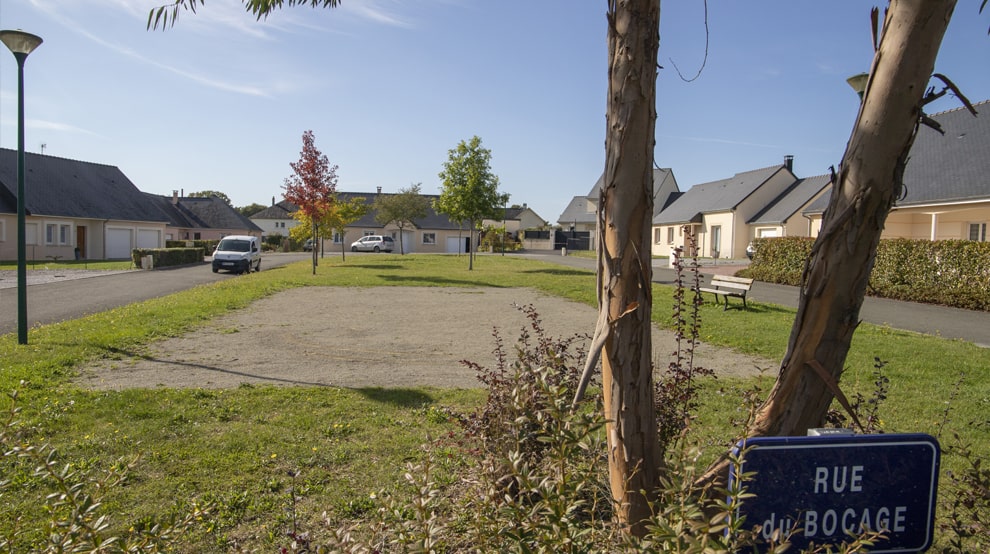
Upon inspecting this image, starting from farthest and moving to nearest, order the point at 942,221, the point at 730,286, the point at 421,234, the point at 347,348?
1. the point at 421,234
2. the point at 942,221
3. the point at 730,286
4. the point at 347,348

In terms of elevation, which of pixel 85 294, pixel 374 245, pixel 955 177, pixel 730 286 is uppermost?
pixel 955 177

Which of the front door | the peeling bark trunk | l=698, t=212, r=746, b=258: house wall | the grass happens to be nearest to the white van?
the front door

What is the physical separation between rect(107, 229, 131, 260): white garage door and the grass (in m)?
39.4

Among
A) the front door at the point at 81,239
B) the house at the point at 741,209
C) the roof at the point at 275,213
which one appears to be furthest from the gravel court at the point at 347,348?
the roof at the point at 275,213

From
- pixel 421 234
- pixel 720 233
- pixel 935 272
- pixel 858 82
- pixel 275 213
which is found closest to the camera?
pixel 858 82

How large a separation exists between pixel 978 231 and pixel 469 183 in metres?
22.0

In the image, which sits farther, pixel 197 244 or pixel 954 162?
pixel 197 244

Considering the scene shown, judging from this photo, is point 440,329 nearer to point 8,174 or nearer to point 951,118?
point 951,118

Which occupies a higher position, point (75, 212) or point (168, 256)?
point (75, 212)

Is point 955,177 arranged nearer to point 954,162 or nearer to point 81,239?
point 954,162

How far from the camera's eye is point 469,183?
1265 inches

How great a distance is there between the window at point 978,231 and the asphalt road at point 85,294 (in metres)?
28.8

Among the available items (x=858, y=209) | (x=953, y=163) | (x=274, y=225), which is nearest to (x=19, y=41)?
(x=858, y=209)

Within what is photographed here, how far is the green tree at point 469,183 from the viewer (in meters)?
32.2
